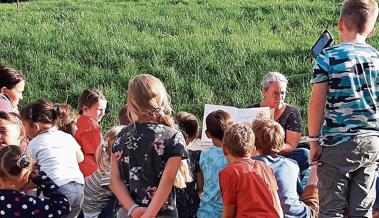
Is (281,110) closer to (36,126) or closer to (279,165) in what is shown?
(279,165)

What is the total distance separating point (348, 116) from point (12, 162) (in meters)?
2.05

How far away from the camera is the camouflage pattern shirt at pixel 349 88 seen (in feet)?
13.9

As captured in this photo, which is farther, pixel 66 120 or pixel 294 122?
pixel 294 122

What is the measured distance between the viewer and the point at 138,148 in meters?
3.94

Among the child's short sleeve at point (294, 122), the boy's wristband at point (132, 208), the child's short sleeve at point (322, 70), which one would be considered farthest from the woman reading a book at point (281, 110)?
the boy's wristband at point (132, 208)

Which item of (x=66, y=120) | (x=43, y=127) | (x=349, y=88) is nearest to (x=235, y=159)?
Answer: (x=349, y=88)

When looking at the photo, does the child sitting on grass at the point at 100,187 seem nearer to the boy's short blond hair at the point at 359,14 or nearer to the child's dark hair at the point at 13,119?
the child's dark hair at the point at 13,119

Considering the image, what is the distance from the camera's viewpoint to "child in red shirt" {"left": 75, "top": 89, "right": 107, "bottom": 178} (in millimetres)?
6203

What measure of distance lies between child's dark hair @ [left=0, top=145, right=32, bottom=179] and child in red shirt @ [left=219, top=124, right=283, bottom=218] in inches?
46.8

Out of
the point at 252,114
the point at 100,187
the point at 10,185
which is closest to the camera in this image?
the point at 10,185

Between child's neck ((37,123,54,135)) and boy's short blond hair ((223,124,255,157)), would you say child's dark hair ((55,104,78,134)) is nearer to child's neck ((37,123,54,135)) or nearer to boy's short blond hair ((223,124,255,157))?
child's neck ((37,123,54,135))

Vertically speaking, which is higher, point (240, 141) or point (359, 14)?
point (359, 14)

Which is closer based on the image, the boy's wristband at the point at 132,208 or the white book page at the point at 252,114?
the boy's wristband at the point at 132,208

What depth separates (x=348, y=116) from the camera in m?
4.29
